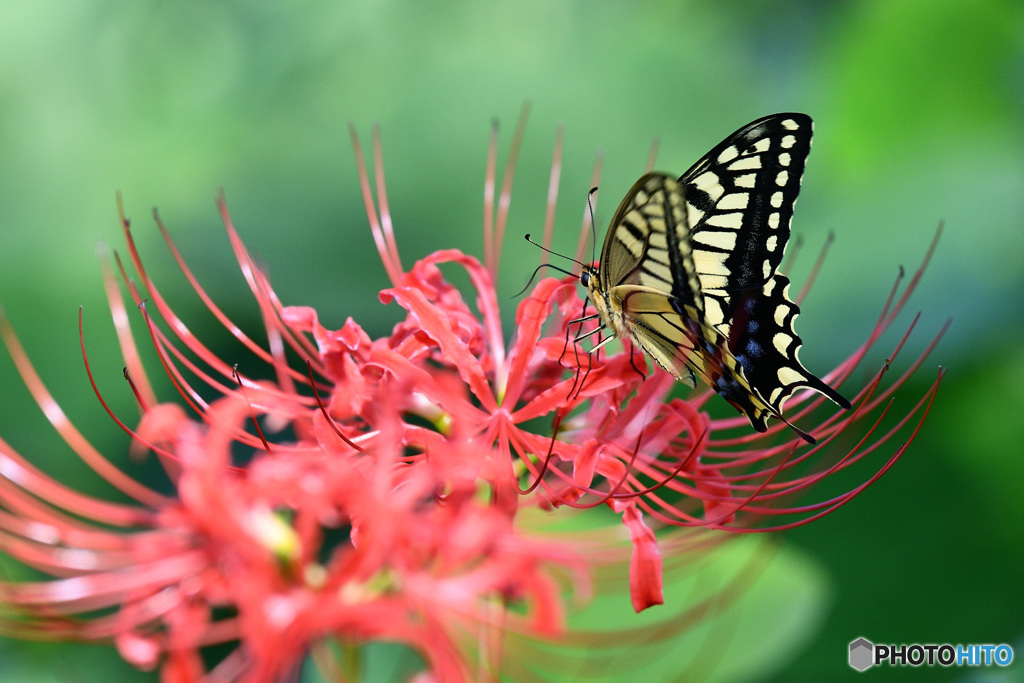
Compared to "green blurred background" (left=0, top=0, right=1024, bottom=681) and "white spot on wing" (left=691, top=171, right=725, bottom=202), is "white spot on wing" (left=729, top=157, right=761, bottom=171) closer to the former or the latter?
"white spot on wing" (left=691, top=171, right=725, bottom=202)

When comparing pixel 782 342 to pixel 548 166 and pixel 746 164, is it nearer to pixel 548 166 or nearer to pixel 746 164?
pixel 746 164

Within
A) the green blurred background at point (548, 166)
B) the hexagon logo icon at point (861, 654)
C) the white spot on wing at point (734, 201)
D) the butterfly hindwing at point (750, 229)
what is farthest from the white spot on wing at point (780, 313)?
the hexagon logo icon at point (861, 654)

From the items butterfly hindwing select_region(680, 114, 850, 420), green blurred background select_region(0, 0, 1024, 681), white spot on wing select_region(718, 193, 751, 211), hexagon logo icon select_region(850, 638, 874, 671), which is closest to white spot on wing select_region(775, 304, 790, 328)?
butterfly hindwing select_region(680, 114, 850, 420)

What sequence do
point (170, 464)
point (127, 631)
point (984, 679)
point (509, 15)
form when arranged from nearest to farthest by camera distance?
point (127, 631)
point (170, 464)
point (984, 679)
point (509, 15)

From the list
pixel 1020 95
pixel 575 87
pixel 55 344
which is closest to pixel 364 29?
pixel 575 87

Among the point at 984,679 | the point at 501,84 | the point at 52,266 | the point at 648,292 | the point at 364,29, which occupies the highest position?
the point at 364,29

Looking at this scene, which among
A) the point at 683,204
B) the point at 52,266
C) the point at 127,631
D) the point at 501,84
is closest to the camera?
the point at 127,631

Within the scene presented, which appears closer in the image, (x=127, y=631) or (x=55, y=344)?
(x=127, y=631)

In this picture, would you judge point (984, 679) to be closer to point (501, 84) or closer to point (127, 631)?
point (127, 631)
